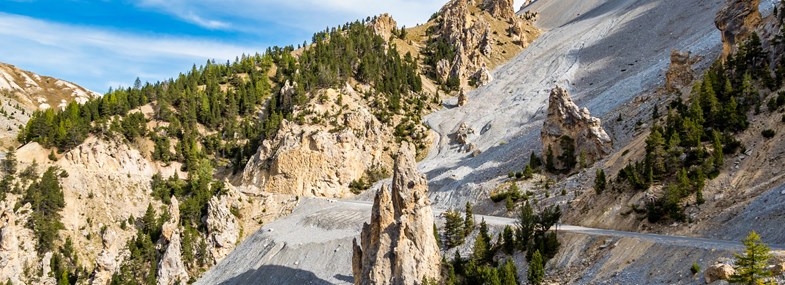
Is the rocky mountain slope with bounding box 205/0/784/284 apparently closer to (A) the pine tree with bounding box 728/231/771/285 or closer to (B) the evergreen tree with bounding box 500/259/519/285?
(B) the evergreen tree with bounding box 500/259/519/285

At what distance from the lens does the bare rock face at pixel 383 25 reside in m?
150

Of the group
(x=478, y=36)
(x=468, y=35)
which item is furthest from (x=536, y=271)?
(x=478, y=36)

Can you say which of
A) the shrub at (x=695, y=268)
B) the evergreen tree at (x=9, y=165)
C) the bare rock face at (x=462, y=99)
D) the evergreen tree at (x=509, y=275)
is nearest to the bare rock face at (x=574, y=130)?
the evergreen tree at (x=509, y=275)

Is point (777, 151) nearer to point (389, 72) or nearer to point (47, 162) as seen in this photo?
point (47, 162)

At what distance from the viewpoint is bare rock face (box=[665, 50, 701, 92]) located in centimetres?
6274

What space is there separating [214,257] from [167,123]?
42.6 m

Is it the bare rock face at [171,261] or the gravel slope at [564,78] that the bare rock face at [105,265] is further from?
the gravel slope at [564,78]

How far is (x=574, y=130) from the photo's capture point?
6047 centimetres

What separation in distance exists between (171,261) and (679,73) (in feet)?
202

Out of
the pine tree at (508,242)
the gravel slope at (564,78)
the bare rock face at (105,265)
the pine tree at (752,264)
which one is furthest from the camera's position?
the gravel slope at (564,78)

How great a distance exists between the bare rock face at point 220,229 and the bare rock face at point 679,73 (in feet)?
179

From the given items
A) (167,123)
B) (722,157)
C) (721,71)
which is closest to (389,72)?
(167,123)

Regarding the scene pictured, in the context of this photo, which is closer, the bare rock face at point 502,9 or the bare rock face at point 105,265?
the bare rock face at point 105,265

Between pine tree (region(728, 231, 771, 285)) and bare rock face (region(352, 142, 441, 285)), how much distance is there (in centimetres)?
1783
